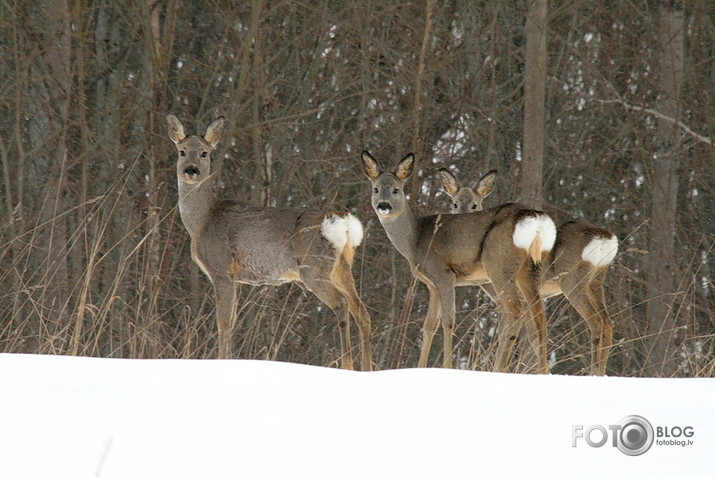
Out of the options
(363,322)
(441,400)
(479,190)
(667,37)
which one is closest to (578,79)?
(667,37)

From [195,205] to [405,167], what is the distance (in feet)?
5.11

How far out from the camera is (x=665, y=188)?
1164 centimetres

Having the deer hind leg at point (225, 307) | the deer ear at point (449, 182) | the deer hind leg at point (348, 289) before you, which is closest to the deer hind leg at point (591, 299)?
the deer hind leg at point (348, 289)

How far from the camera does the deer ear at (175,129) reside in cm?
771

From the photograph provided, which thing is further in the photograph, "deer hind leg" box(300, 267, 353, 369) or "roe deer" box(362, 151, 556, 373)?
"deer hind leg" box(300, 267, 353, 369)

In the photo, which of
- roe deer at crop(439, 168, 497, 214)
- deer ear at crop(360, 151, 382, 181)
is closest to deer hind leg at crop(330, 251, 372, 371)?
deer ear at crop(360, 151, 382, 181)

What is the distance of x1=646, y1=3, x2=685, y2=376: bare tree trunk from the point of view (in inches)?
440

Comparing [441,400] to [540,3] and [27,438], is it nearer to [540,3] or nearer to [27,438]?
[27,438]

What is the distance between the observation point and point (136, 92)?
10766 millimetres

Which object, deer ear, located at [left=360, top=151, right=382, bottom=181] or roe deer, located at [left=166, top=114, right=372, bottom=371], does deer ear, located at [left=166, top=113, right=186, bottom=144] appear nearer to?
roe deer, located at [left=166, top=114, right=372, bottom=371]

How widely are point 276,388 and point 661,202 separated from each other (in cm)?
893

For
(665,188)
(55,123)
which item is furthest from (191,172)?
(665,188)

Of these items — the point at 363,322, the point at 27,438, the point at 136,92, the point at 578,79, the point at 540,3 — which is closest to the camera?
the point at 27,438

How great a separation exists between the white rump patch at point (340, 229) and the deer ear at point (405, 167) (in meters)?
0.96
